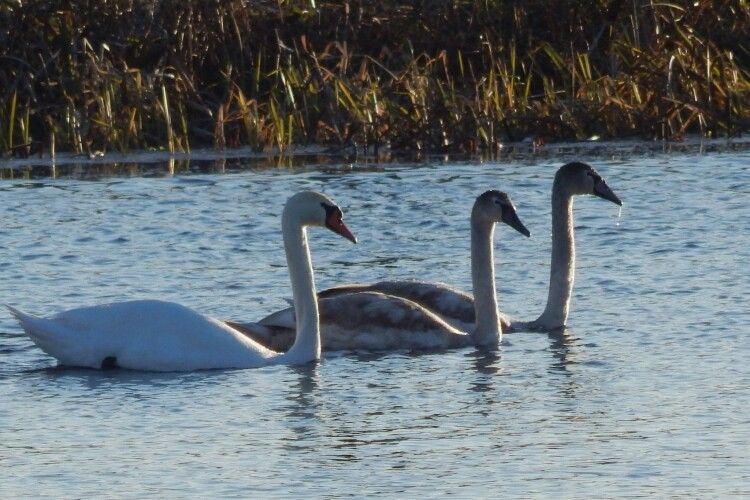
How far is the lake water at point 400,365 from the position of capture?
5891 millimetres

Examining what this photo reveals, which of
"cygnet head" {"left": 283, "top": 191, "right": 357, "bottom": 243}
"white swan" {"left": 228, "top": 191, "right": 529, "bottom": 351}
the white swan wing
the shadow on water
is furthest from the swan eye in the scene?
the shadow on water

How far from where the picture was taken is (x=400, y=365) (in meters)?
8.08

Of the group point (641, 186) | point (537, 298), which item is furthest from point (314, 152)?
point (537, 298)

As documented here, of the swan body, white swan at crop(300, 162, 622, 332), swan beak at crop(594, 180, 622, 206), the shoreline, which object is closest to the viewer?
the swan body

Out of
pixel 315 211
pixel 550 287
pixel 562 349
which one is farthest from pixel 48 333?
pixel 550 287

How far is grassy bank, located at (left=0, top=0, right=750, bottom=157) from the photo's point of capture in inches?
617

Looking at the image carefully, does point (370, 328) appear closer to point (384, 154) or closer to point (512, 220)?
point (512, 220)

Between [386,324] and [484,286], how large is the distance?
57 centimetres

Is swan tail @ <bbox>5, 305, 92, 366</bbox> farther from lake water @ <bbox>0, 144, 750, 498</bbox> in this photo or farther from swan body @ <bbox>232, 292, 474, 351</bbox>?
swan body @ <bbox>232, 292, 474, 351</bbox>

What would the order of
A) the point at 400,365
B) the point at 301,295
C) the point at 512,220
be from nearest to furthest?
the point at 400,365 → the point at 301,295 → the point at 512,220

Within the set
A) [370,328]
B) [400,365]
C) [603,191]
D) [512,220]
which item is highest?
[603,191]

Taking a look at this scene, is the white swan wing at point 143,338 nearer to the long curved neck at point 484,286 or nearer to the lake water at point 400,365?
the lake water at point 400,365

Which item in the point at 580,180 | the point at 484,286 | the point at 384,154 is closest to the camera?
the point at 484,286

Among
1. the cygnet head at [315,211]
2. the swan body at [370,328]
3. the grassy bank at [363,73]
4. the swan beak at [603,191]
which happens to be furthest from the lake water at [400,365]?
the grassy bank at [363,73]
